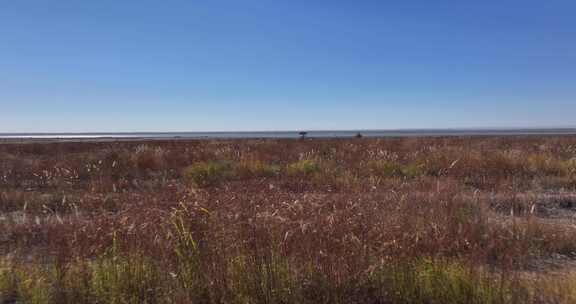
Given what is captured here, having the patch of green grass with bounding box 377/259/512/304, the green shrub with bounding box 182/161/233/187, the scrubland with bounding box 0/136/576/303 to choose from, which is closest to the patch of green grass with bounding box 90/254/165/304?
the scrubland with bounding box 0/136/576/303

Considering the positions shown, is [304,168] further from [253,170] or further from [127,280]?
[127,280]

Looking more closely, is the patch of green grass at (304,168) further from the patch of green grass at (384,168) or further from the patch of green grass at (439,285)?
the patch of green grass at (439,285)

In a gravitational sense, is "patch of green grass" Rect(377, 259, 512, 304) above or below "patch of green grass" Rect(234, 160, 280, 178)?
below

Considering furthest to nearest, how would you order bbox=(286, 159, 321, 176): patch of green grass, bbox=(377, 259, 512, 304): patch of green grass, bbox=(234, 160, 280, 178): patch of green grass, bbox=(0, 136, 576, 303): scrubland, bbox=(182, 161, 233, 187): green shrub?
bbox=(234, 160, 280, 178): patch of green grass, bbox=(286, 159, 321, 176): patch of green grass, bbox=(182, 161, 233, 187): green shrub, bbox=(0, 136, 576, 303): scrubland, bbox=(377, 259, 512, 304): patch of green grass

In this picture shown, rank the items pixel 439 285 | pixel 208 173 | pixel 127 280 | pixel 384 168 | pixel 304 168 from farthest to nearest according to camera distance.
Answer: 1. pixel 304 168
2. pixel 384 168
3. pixel 208 173
4. pixel 127 280
5. pixel 439 285

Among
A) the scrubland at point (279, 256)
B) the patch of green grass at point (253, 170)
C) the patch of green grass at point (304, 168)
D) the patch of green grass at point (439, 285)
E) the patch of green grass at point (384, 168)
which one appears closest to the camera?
the patch of green grass at point (439, 285)

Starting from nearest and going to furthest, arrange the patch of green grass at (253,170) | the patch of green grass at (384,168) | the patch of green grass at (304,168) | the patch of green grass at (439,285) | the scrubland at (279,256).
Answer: the patch of green grass at (439,285) → the scrubland at (279,256) → the patch of green grass at (384,168) → the patch of green grass at (304,168) → the patch of green grass at (253,170)

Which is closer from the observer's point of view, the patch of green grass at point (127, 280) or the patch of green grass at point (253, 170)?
the patch of green grass at point (127, 280)

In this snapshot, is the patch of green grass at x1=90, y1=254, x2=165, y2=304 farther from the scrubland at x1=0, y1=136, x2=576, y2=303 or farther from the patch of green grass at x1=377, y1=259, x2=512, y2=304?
the patch of green grass at x1=377, y1=259, x2=512, y2=304

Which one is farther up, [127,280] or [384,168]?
[384,168]

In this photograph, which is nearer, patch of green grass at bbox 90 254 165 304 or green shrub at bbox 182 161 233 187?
patch of green grass at bbox 90 254 165 304

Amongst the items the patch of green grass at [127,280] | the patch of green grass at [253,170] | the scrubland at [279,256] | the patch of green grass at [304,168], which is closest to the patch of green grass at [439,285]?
the scrubland at [279,256]

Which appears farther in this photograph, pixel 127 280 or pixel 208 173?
pixel 208 173

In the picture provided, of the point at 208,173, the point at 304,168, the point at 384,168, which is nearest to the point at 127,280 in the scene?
the point at 208,173
